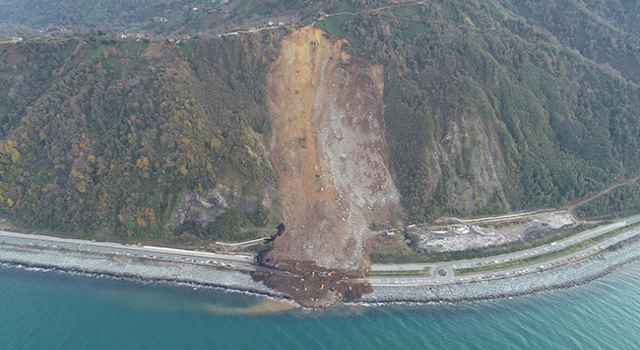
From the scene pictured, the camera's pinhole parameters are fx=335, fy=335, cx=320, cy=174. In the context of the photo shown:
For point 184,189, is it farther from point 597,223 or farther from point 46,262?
point 597,223

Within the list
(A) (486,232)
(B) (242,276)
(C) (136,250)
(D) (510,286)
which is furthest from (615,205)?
(C) (136,250)

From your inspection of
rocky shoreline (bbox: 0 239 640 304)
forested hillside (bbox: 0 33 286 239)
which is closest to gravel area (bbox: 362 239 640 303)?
rocky shoreline (bbox: 0 239 640 304)

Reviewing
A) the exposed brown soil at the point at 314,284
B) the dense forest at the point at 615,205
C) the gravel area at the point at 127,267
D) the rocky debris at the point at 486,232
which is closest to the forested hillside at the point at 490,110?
the dense forest at the point at 615,205

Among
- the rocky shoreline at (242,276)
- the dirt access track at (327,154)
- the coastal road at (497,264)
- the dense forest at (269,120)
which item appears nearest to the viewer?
the rocky shoreline at (242,276)

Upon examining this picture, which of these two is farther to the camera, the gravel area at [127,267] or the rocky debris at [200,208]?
the rocky debris at [200,208]

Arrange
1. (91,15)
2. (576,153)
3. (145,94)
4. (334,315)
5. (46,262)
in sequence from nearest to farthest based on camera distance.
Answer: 1. (334,315)
2. (46,262)
3. (145,94)
4. (576,153)
5. (91,15)

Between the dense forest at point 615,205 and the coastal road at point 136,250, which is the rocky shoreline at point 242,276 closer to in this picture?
the coastal road at point 136,250

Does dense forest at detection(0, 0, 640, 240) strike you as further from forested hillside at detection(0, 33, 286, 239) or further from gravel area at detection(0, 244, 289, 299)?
gravel area at detection(0, 244, 289, 299)

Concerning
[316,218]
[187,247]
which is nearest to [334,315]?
[316,218]
